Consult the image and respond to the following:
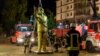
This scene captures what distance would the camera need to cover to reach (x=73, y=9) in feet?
230

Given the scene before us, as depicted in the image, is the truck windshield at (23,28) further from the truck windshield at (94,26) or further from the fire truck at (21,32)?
the truck windshield at (94,26)

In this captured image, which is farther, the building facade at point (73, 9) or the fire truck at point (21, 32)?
the building facade at point (73, 9)

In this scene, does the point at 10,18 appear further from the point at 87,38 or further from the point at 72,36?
the point at 72,36

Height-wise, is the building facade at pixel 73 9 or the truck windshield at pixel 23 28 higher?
the building facade at pixel 73 9

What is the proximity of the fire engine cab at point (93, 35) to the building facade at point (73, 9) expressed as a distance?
30.8 m

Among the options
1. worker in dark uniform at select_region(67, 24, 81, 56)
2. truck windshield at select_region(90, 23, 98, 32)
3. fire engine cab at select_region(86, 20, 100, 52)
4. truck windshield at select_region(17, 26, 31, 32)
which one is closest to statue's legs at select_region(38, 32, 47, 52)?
fire engine cab at select_region(86, 20, 100, 52)

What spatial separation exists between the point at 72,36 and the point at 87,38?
39.9 feet

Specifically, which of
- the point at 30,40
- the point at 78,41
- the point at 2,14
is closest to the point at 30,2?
the point at 2,14

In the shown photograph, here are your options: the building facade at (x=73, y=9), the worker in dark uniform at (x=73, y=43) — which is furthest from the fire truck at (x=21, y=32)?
the building facade at (x=73, y=9)

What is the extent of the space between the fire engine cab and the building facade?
3076 cm

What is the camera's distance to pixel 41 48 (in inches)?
935

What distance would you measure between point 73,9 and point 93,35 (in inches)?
1806

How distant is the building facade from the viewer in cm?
6184

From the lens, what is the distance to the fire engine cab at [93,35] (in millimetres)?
24391
